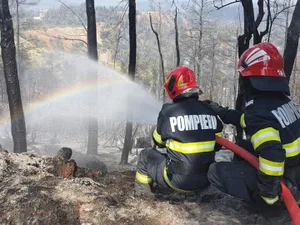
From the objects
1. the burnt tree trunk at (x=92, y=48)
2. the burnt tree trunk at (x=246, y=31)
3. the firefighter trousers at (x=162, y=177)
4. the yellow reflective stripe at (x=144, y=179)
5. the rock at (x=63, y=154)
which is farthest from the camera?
the burnt tree trunk at (x=92, y=48)

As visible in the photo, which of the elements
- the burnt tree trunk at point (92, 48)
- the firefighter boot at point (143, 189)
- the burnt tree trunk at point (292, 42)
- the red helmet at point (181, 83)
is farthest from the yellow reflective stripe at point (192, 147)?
the burnt tree trunk at point (92, 48)

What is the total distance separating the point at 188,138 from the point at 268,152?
39.0 inches

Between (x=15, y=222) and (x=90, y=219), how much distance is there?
0.72m

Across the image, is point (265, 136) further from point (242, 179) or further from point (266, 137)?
point (242, 179)

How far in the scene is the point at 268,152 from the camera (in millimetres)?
2760

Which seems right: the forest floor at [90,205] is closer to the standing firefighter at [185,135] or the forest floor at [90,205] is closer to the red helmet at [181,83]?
the standing firefighter at [185,135]

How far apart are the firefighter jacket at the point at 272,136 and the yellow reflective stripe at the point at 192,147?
2.20 feet

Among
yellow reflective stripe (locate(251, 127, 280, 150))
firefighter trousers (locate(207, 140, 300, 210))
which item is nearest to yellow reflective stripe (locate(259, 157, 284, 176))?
yellow reflective stripe (locate(251, 127, 280, 150))

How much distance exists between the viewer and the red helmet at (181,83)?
377cm

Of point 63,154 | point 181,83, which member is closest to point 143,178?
point 181,83

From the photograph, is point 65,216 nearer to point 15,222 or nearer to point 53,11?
point 15,222

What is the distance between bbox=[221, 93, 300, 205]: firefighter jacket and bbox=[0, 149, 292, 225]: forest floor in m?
0.82

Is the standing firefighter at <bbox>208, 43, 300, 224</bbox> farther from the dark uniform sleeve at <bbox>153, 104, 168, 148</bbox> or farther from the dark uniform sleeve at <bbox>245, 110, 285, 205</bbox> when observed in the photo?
the dark uniform sleeve at <bbox>153, 104, 168, 148</bbox>

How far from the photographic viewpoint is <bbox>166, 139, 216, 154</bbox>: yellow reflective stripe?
11.6 feet
